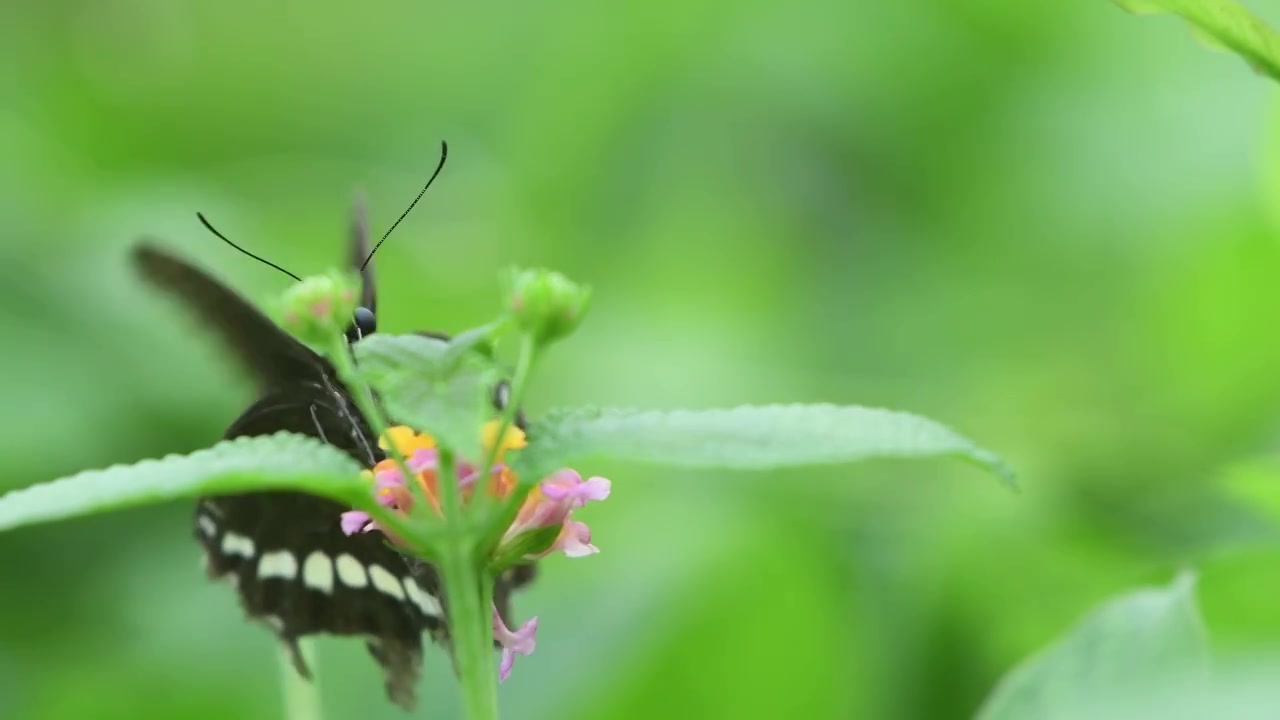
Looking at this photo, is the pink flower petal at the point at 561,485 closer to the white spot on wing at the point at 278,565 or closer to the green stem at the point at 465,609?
the green stem at the point at 465,609

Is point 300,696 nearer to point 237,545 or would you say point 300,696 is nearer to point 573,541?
point 237,545

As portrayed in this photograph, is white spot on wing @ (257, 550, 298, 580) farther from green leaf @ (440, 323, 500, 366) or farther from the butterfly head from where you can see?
green leaf @ (440, 323, 500, 366)

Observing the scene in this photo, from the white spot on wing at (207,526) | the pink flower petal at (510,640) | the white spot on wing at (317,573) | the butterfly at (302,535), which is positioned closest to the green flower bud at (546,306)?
the pink flower petal at (510,640)

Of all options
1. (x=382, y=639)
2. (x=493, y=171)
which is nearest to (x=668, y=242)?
(x=493, y=171)

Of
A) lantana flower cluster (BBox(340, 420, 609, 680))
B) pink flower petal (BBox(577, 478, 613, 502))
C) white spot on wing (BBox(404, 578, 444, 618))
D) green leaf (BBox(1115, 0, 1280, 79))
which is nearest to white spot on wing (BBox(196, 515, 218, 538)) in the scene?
white spot on wing (BBox(404, 578, 444, 618))

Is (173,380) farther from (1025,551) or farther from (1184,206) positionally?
(1184,206)

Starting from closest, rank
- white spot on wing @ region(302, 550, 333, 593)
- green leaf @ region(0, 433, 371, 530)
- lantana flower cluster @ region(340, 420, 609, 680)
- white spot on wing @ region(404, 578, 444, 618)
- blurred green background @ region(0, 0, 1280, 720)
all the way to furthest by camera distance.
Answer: green leaf @ region(0, 433, 371, 530) < lantana flower cluster @ region(340, 420, 609, 680) < white spot on wing @ region(404, 578, 444, 618) < white spot on wing @ region(302, 550, 333, 593) < blurred green background @ region(0, 0, 1280, 720)

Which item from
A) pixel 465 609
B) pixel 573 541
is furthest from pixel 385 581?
pixel 465 609
